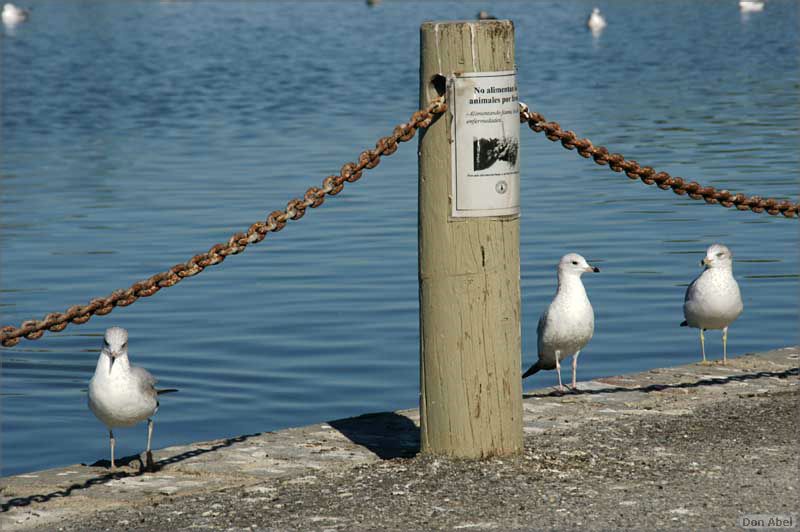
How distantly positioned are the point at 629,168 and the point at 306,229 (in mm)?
9797

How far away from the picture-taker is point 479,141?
671 centimetres

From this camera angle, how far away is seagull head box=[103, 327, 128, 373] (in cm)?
729

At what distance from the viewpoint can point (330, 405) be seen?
34.2ft

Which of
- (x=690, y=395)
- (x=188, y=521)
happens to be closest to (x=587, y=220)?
(x=690, y=395)

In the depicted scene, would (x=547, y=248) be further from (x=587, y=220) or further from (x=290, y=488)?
(x=290, y=488)

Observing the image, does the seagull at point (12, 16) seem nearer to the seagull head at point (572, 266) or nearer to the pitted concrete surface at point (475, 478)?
the seagull head at point (572, 266)

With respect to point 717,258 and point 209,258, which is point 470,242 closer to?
point 209,258

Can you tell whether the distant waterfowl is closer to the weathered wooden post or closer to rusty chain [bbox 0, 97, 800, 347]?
rusty chain [bbox 0, 97, 800, 347]

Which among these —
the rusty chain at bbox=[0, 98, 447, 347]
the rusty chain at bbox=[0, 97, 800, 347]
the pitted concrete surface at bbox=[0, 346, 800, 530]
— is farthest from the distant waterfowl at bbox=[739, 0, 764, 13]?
the rusty chain at bbox=[0, 98, 447, 347]

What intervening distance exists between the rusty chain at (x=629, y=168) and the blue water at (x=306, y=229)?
124 inches

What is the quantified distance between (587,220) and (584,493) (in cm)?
1079

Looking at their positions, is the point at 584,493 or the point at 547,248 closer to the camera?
the point at 584,493

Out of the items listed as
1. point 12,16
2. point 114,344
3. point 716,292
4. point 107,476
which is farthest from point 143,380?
point 12,16

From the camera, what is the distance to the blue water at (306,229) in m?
11.1
